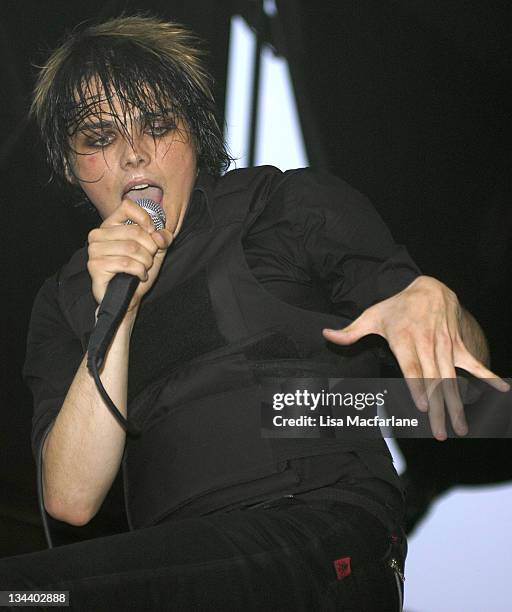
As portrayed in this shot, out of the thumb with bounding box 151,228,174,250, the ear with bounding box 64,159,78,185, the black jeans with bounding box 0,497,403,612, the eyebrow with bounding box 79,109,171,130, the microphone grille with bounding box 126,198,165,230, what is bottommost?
the black jeans with bounding box 0,497,403,612

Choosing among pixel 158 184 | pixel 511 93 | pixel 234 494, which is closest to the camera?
pixel 234 494

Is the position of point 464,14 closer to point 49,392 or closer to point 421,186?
point 421,186

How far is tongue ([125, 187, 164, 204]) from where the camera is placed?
1.22 m

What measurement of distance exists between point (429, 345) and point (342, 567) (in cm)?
25

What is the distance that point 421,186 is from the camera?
1860 millimetres

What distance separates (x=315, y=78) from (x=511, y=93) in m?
0.44

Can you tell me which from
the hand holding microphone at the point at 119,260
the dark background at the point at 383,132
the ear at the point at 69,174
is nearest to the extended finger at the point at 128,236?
the hand holding microphone at the point at 119,260

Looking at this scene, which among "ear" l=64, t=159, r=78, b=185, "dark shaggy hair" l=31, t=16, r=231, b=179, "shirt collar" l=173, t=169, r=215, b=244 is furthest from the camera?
"ear" l=64, t=159, r=78, b=185

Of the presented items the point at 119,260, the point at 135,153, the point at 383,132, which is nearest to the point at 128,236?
the point at 119,260

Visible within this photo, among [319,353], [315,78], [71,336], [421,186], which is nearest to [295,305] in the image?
[319,353]

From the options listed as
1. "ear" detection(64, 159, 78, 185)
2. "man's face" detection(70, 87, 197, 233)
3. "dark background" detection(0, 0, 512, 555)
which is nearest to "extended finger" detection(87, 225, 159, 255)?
"man's face" detection(70, 87, 197, 233)

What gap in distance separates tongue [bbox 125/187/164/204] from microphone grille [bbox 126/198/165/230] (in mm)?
92

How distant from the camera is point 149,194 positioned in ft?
4.03

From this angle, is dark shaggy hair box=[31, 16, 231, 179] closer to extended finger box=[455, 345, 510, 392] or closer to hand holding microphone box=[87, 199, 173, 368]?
hand holding microphone box=[87, 199, 173, 368]
